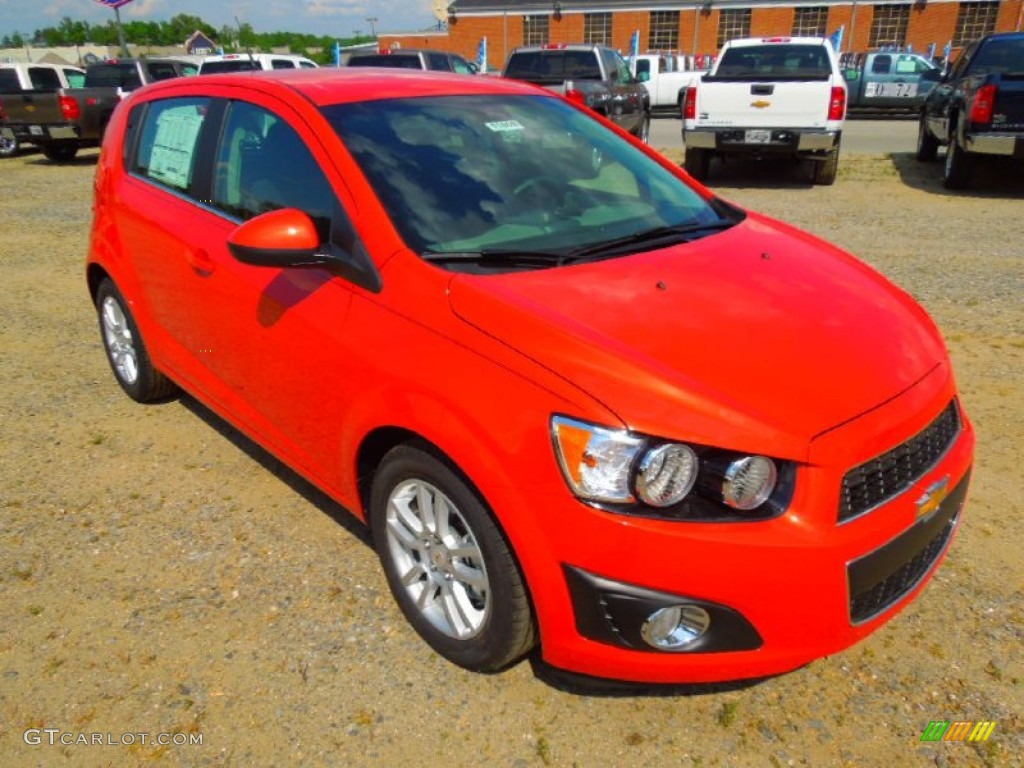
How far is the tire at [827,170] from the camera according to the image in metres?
10.4

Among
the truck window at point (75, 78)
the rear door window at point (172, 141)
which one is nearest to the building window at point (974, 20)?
the truck window at point (75, 78)

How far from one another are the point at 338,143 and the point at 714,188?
901 centimetres

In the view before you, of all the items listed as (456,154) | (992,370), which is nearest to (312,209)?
(456,154)

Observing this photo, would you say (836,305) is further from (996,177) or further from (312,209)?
(996,177)

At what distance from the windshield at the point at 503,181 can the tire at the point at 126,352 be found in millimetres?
2016

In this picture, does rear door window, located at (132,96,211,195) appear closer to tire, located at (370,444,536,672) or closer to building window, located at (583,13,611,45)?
tire, located at (370,444,536,672)

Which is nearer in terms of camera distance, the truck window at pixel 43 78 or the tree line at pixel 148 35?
the truck window at pixel 43 78

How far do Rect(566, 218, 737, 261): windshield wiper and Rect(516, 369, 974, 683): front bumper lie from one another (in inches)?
38.3

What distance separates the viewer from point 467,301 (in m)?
2.23

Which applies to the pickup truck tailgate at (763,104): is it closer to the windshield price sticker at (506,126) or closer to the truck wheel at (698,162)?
the truck wheel at (698,162)

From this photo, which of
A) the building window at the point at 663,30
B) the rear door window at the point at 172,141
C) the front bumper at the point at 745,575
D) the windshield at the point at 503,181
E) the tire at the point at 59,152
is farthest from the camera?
the building window at the point at 663,30

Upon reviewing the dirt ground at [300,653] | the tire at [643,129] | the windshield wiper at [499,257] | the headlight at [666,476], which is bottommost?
the dirt ground at [300,653]

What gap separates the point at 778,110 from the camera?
393 inches

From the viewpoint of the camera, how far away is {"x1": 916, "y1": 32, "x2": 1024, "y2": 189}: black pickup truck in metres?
8.87
